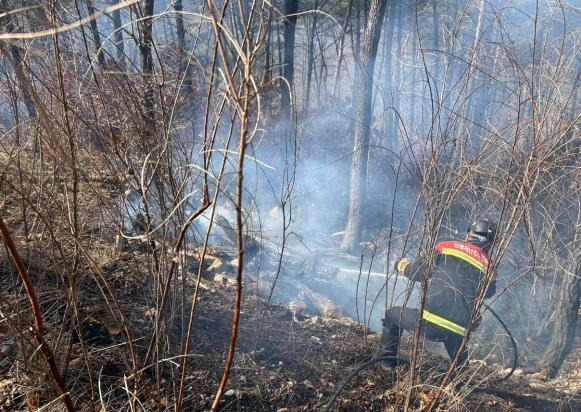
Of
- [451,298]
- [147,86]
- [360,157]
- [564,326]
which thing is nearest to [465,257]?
[451,298]

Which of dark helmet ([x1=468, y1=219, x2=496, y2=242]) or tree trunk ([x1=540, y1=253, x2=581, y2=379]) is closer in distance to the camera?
dark helmet ([x1=468, y1=219, x2=496, y2=242])

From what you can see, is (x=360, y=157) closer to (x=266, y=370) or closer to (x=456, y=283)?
(x=456, y=283)

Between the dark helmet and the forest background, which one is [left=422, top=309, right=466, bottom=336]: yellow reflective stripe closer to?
the forest background

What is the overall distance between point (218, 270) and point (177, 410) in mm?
4945

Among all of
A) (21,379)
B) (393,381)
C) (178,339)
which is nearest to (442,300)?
(393,381)

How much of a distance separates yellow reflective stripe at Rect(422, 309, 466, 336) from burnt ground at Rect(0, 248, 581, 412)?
34cm

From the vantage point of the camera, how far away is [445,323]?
3.99 m

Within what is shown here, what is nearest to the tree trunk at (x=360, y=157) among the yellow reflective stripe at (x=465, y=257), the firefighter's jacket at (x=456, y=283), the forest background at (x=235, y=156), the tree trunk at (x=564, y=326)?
the forest background at (x=235, y=156)

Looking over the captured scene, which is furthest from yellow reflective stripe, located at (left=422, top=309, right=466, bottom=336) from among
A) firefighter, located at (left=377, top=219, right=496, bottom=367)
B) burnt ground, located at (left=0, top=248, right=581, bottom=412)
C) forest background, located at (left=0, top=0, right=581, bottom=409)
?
forest background, located at (left=0, top=0, right=581, bottom=409)

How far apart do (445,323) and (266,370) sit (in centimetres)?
169

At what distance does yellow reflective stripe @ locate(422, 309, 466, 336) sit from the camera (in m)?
3.93

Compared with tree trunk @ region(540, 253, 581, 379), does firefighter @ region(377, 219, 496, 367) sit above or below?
above

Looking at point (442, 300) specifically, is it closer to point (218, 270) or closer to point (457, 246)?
point (457, 246)

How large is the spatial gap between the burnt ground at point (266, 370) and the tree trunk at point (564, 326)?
0.22 meters
